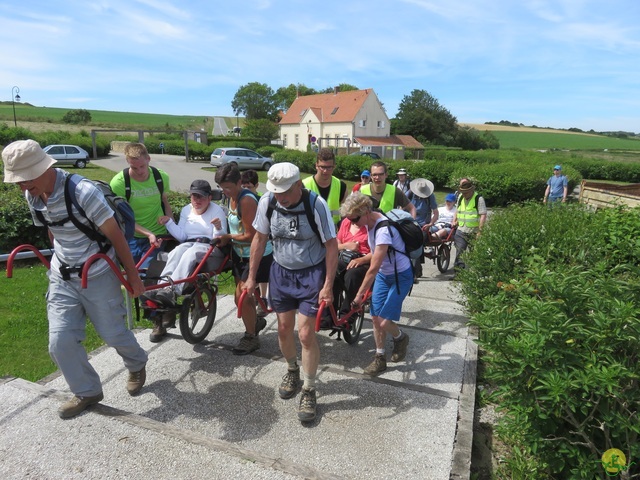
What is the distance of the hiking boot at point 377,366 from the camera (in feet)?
13.6

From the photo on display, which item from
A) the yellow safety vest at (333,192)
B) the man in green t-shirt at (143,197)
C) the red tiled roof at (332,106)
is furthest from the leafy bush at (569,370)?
the red tiled roof at (332,106)

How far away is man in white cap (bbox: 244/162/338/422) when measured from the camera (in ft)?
10.8

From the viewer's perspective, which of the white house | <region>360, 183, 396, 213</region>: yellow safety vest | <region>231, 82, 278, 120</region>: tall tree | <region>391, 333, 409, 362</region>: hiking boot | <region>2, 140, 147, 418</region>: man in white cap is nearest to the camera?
<region>2, 140, 147, 418</region>: man in white cap

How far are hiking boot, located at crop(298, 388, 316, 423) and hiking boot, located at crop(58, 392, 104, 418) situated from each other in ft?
4.94

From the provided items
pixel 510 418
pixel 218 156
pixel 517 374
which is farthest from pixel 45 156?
pixel 218 156

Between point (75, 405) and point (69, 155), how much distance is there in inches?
1143

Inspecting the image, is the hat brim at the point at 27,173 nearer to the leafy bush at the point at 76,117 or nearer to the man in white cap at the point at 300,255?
the man in white cap at the point at 300,255

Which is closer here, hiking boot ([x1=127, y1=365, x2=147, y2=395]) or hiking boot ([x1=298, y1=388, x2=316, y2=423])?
hiking boot ([x1=298, y1=388, x2=316, y2=423])

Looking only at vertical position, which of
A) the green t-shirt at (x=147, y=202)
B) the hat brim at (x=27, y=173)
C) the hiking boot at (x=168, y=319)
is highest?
the hat brim at (x=27, y=173)

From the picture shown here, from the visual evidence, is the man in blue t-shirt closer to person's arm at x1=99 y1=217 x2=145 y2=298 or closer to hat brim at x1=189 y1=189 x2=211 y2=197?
hat brim at x1=189 y1=189 x2=211 y2=197

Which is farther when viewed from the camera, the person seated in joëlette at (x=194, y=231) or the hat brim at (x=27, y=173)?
the person seated in joëlette at (x=194, y=231)

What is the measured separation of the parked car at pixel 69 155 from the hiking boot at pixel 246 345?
28216 millimetres

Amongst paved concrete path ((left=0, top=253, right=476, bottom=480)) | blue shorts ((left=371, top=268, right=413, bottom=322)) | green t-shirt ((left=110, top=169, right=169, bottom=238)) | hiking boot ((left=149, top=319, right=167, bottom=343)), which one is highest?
green t-shirt ((left=110, top=169, right=169, bottom=238))

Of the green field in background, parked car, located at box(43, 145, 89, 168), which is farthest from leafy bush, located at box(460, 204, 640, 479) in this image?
the green field in background
